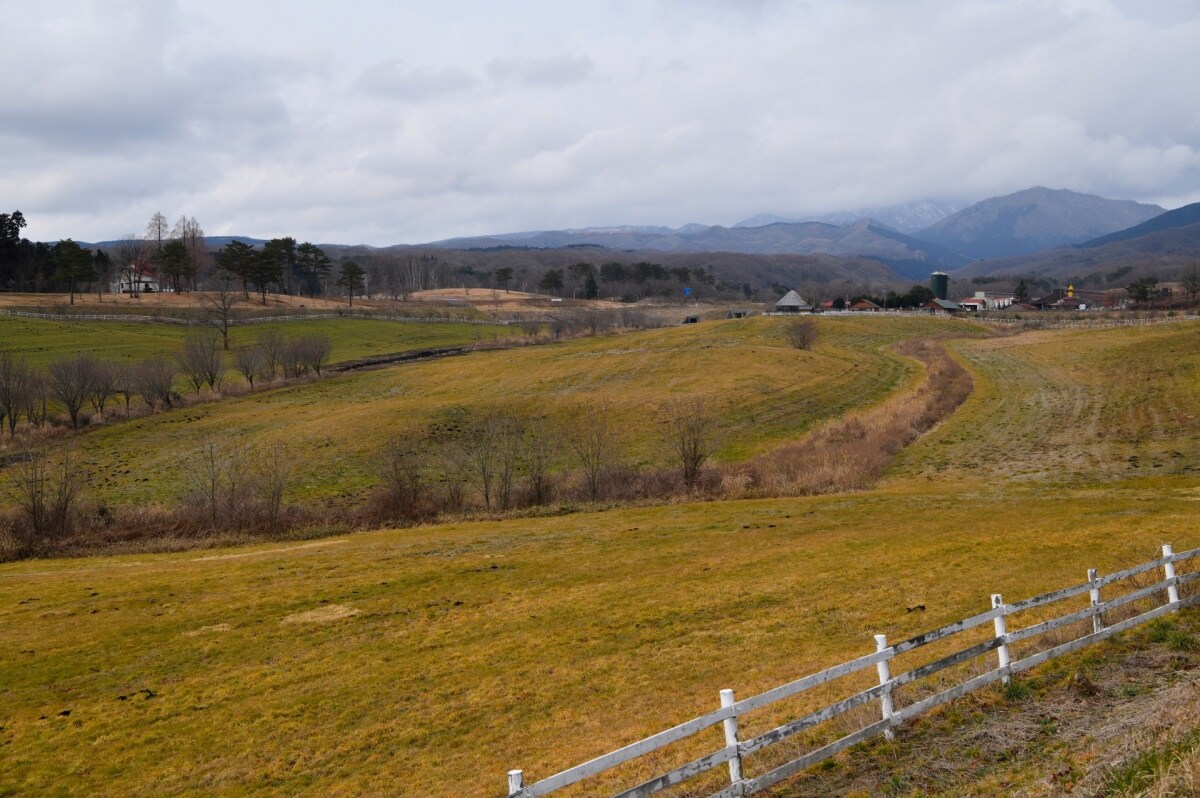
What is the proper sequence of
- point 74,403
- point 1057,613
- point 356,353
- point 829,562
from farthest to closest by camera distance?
1. point 356,353
2. point 74,403
3. point 829,562
4. point 1057,613

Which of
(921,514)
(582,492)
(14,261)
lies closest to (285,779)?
(921,514)

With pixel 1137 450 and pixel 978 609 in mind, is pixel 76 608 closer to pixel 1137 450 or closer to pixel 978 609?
pixel 978 609

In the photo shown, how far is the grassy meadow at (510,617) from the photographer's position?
15453mm

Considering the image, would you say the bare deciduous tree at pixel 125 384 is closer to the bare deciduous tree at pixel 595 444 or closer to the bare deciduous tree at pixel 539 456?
the bare deciduous tree at pixel 539 456

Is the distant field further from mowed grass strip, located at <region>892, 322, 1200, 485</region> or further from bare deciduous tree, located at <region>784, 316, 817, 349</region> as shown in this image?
mowed grass strip, located at <region>892, 322, 1200, 485</region>

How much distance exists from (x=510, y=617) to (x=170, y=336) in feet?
385

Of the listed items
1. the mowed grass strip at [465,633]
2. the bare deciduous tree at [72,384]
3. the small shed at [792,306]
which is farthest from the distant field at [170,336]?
the mowed grass strip at [465,633]

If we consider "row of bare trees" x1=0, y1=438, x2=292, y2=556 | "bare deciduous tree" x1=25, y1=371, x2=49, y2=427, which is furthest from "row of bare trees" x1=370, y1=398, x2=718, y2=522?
"bare deciduous tree" x1=25, y1=371, x2=49, y2=427

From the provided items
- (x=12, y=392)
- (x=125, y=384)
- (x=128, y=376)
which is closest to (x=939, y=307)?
(x=128, y=376)

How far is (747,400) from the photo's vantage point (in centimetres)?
6975

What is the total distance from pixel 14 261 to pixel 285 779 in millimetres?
189882

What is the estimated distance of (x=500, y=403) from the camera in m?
74.3

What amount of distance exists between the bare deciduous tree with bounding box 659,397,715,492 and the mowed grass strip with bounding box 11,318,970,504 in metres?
1.15

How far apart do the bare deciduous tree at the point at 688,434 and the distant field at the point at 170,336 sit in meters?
65.9
